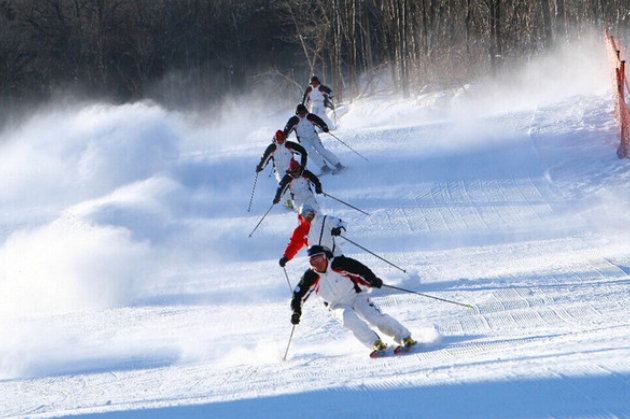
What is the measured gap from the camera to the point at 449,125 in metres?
Answer: 19.9

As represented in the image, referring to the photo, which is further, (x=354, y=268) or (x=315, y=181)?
(x=315, y=181)

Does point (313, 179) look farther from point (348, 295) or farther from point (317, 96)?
point (317, 96)

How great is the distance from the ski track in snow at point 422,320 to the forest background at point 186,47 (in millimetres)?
21076

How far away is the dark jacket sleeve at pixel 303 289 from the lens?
7840 millimetres

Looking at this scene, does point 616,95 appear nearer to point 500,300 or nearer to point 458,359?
point 500,300

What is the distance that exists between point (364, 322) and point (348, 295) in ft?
0.99

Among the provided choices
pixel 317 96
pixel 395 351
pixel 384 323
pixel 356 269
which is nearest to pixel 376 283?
pixel 356 269


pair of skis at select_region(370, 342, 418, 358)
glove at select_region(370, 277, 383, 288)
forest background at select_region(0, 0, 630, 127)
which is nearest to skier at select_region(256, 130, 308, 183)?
glove at select_region(370, 277, 383, 288)

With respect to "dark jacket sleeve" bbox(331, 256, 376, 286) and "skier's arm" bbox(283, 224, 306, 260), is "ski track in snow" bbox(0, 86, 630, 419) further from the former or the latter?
"skier's arm" bbox(283, 224, 306, 260)

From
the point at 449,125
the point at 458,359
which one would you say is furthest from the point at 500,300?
the point at 449,125

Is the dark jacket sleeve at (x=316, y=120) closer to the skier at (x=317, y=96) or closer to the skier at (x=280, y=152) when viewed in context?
the skier at (x=280, y=152)

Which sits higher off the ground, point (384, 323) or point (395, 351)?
point (384, 323)

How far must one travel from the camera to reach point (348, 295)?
26.0 feet

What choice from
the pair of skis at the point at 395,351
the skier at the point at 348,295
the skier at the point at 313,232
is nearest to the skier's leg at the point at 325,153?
the skier at the point at 313,232
